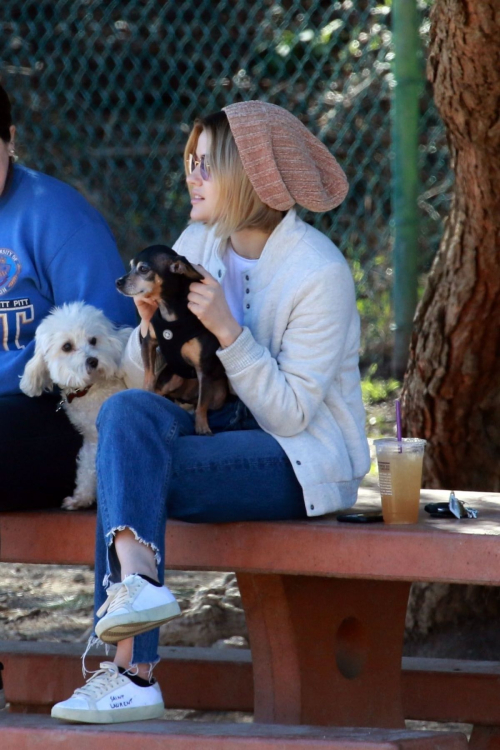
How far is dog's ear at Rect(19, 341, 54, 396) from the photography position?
126 inches

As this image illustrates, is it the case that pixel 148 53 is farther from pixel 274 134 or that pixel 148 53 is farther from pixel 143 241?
pixel 274 134

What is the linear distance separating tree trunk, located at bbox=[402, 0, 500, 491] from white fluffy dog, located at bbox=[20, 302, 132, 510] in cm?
129

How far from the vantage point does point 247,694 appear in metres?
3.70

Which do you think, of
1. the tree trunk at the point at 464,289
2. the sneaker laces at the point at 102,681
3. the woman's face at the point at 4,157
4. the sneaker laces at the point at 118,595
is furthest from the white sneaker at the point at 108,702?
the tree trunk at the point at 464,289

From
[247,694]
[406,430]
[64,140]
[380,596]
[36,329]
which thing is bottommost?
[247,694]

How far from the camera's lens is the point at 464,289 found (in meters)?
4.01

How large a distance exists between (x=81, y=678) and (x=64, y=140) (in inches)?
129

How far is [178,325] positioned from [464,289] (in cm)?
139

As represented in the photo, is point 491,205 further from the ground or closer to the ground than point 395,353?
further from the ground

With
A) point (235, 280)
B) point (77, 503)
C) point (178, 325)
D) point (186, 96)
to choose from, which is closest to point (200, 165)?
point (235, 280)

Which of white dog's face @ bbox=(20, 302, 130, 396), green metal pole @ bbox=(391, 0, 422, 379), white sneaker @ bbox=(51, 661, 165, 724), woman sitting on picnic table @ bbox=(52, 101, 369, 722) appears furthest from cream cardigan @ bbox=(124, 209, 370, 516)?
green metal pole @ bbox=(391, 0, 422, 379)

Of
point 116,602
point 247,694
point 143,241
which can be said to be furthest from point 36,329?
point 143,241

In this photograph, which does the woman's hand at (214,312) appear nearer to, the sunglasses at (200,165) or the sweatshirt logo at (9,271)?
the sunglasses at (200,165)

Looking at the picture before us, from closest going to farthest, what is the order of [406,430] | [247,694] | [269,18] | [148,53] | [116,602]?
1. [116,602]
2. [247,694]
3. [406,430]
4. [269,18]
5. [148,53]
